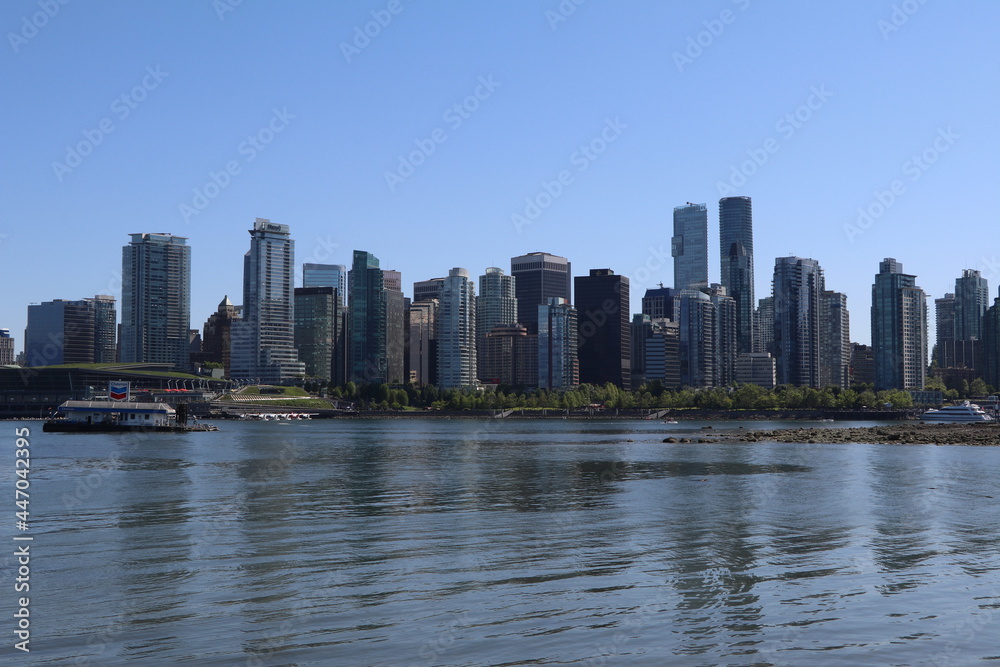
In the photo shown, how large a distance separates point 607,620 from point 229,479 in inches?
2100

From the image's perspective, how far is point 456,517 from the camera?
166ft

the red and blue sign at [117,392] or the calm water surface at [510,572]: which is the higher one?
the red and blue sign at [117,392]

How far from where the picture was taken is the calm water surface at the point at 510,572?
25.0 meters

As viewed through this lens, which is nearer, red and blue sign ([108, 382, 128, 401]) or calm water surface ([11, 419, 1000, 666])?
calm water surface ([11, 419, 1000, 666])

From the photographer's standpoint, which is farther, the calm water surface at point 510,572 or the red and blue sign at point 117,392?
the red and blue sign at point 117,392

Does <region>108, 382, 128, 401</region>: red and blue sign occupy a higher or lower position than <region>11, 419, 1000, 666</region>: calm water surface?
higher

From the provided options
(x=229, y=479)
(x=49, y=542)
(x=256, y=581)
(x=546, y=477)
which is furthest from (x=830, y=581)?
(x=229, y=479)

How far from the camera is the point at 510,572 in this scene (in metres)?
34.6

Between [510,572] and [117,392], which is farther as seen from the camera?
[117,392]

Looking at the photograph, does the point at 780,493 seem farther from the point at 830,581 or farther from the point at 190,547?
the point at 190,547

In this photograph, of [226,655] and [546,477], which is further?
[546,477]

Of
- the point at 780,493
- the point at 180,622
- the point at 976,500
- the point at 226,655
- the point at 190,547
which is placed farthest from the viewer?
the point at 780,493

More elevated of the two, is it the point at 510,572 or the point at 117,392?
the point at 117,392

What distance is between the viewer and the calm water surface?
2497cm
